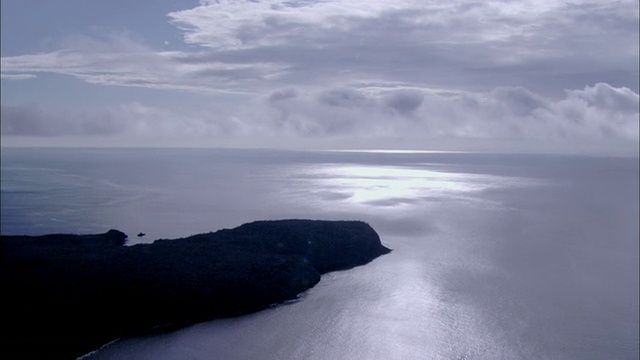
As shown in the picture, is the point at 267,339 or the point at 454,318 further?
the point at 454,318

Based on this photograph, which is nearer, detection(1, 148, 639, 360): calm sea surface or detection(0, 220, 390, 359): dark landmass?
detection(0, 220, 390, 359): dark landmass

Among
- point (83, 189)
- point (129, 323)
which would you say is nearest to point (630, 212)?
point (129, 323)

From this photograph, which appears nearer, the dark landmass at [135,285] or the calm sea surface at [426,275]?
the dark landmass at [135,285]

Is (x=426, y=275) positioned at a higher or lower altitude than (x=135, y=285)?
lower

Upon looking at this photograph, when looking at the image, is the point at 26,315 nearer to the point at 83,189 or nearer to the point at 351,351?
the point at 351,351

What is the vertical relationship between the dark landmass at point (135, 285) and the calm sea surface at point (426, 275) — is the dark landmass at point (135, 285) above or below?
above
